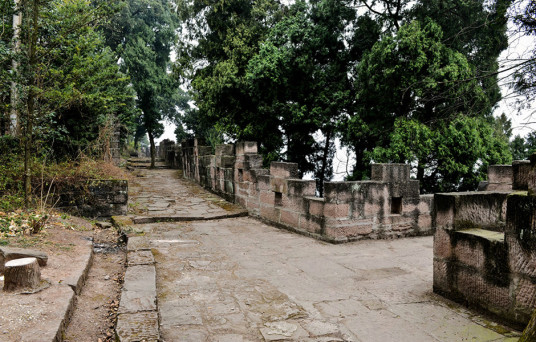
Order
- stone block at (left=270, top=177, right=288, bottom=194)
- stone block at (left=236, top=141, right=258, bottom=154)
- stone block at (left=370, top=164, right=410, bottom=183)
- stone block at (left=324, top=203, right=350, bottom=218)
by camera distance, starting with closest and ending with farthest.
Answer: stone block at (left=324, top=203, right=350, bottom=218)
stone block at (left=370, top=164, right=410, bottom=183)
stone block at (left=270, top=177, right=288, bottom=194)
stone block at (left=236, top=141, right=258, bottom=154)

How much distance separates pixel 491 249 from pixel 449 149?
29.0 feet

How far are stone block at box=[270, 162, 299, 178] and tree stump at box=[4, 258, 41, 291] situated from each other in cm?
470

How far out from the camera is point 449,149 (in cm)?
1108

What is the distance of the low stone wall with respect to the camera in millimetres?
7328

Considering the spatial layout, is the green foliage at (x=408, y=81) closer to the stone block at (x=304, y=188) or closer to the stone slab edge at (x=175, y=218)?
the stone block at (x=304, y=188)

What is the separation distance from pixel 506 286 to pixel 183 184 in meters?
11.3

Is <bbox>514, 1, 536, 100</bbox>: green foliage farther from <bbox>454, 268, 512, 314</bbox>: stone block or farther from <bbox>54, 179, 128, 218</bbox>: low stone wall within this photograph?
<bbox>54, 179, 128, 218</bbox>: low stone wall

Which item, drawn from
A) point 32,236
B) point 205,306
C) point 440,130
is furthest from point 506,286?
point 440,130

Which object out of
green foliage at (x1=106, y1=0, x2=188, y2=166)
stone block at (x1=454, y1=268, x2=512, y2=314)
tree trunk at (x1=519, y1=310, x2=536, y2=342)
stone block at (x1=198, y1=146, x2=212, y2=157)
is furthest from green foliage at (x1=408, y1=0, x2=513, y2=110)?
green foliage at (x1=106, y1=0, x2=188, y2=166)

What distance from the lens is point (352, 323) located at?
3.09 meters

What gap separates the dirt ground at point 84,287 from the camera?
2.89m

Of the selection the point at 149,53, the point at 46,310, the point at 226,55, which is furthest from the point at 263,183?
the point at 149,53

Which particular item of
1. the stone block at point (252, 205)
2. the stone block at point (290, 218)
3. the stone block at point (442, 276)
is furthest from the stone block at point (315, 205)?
the stone block at point (442, 276)

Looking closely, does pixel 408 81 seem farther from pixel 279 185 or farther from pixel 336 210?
pixel 336 210
